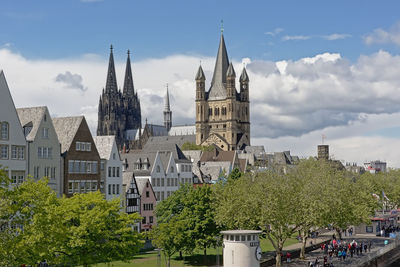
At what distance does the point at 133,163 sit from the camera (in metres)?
95.4

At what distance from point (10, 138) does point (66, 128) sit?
11.7 metres

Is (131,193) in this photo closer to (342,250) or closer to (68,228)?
(342,250)

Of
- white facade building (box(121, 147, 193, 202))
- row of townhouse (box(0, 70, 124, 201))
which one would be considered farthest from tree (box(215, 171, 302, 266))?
white facade building (box(121, 147, 193, 202))

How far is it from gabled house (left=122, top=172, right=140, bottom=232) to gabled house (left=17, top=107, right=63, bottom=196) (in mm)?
17522

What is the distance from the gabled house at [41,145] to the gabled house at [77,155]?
1526mm

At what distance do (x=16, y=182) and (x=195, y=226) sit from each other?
2015 centimetres

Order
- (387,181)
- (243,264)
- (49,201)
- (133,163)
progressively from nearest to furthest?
(49,201), (243,264), (133,163), (387,181)

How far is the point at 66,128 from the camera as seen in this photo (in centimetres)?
7125

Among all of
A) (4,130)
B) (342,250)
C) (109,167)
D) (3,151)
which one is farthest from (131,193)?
(342,250)

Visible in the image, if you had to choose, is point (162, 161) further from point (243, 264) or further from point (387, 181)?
Result: point (387, 181)

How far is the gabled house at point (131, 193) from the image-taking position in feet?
276

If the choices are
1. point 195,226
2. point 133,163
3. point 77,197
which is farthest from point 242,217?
point 133,163

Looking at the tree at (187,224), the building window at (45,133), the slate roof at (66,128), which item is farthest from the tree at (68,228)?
the slate roof at (66,128)

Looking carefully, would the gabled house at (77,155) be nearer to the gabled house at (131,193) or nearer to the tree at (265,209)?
the gabled house at (131,193)
